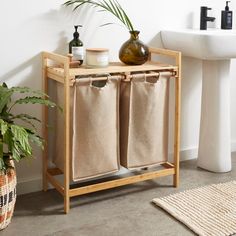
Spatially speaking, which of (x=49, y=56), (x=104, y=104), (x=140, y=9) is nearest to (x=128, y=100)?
(x=104, y=104)

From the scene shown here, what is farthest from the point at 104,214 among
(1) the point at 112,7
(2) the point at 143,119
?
(1) the point at 112,7

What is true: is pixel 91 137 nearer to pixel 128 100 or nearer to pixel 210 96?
pixel 128 100

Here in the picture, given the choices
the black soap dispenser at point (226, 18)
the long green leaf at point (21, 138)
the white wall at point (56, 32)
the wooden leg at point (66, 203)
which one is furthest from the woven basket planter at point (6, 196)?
the black soap dispenser at point (226, 18)

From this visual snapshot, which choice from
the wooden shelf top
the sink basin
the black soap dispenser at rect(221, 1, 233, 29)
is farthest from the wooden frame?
the black soap dispenser at rect(221, 1, 233, 29)

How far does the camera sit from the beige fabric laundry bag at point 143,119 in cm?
225

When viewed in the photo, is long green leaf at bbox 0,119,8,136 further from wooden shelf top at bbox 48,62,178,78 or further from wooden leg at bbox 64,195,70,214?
wooden leg at bbox 64,195,70,214

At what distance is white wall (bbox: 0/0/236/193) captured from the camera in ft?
7.26

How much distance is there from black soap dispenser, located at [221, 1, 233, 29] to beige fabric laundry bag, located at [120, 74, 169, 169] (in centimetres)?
78

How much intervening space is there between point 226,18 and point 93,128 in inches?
51.3

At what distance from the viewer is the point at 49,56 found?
2207 millimetres

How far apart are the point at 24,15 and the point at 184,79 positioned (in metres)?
1.15

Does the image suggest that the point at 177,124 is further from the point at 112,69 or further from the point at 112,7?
the point at 112,7

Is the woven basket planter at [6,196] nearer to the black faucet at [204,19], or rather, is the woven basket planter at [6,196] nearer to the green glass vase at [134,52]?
the green glass vase at [134,52]

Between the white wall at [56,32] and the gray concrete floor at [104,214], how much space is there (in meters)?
0.23
